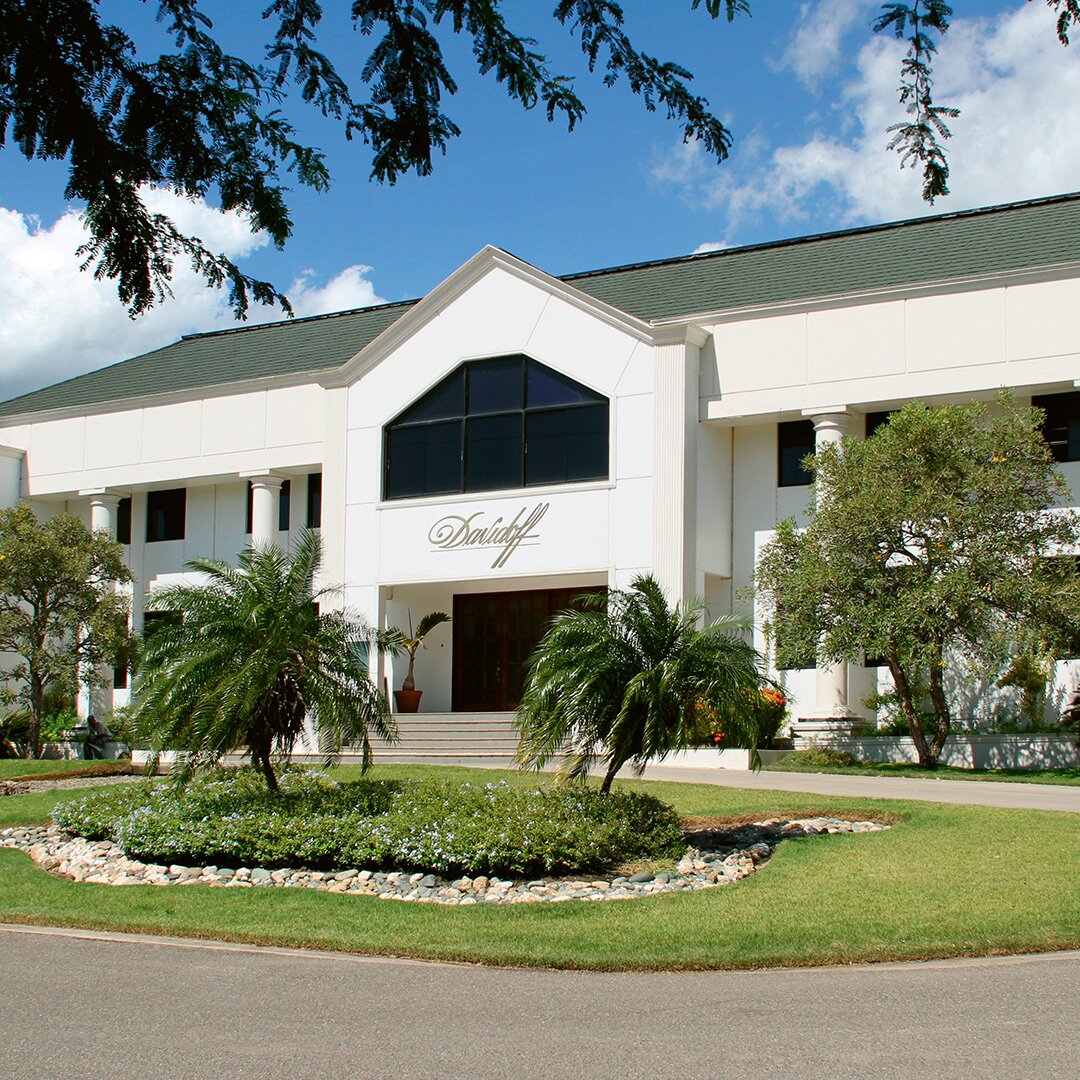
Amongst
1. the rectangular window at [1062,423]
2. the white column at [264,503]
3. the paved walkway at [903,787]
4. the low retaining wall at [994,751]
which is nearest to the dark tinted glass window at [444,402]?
the white column at [264,503]

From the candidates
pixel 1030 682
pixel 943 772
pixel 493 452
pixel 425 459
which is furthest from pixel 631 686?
pixel 425 459

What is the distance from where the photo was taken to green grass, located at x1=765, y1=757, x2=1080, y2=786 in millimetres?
20281

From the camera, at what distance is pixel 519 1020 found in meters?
7.48

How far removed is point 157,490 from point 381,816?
74.8ft

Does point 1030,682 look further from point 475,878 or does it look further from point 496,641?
point 475,878

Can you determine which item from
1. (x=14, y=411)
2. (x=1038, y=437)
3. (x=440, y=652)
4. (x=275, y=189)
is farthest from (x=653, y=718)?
(x=14, y=411)

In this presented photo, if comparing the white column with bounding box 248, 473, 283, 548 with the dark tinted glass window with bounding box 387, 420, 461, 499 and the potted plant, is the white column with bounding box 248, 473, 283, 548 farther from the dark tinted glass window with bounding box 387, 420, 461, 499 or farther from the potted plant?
the potted plant

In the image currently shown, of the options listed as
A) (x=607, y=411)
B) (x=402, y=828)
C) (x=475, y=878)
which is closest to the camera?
(x=475, y=878)

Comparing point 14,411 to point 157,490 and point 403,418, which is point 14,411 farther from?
point 403,418

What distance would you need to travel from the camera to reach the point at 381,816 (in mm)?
13477

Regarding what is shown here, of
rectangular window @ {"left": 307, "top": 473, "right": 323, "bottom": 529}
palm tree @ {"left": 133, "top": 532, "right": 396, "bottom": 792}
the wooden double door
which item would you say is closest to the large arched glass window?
the wooden double door

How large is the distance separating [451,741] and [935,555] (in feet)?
32.8

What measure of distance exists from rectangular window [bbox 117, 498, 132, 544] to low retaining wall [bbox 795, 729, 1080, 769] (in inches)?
776

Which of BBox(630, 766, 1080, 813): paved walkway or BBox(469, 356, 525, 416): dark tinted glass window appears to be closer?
BBox(630, 766, 1080, 813): paved walkway
